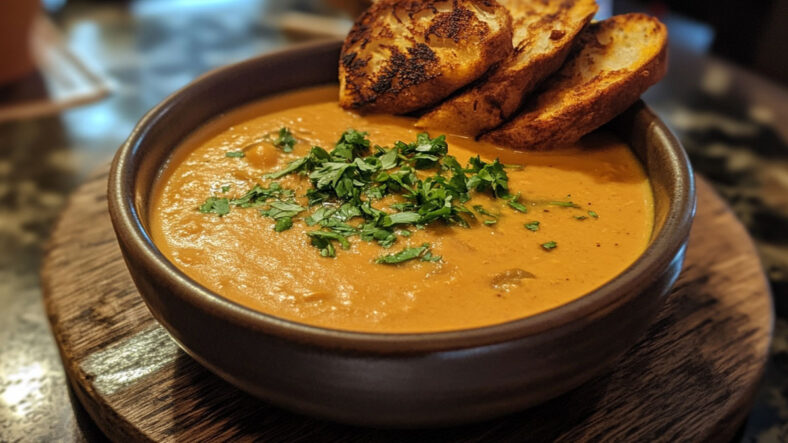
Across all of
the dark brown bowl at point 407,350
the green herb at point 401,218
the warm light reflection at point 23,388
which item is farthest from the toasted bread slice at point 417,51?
the warm light reflection at point 23,388

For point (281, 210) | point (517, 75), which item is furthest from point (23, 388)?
point (517, 75)

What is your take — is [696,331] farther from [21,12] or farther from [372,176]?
[21,12]

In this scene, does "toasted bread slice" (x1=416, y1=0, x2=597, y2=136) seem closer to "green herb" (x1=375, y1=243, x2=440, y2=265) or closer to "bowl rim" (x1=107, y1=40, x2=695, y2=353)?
"bowl rim" (x1=107, y1=40, x2=695, y2=353)

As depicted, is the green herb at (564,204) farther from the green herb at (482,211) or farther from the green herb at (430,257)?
the green herb at (430,257)

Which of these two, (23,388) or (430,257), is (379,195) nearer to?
(430,257)

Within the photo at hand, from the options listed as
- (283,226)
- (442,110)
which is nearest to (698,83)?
(442,110)
